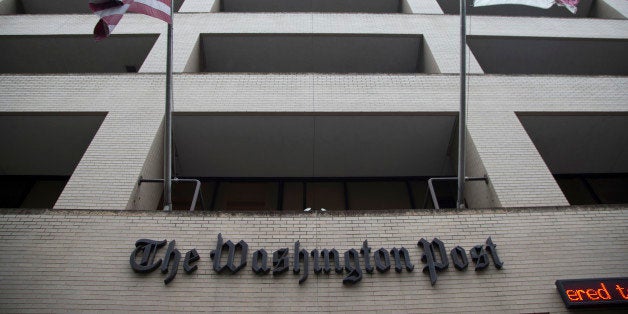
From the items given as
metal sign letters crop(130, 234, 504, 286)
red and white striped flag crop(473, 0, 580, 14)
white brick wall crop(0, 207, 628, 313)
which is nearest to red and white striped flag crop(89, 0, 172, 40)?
white brick wall crop(0, 207, 628, 313)

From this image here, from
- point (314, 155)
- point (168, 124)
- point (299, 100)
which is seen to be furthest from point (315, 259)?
point (299, 100)

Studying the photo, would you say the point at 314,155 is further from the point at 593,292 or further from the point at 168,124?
the point at 593,292

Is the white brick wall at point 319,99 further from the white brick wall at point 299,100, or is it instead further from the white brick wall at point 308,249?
the white brick wall at point 308,249

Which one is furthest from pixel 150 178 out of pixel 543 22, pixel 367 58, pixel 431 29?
pixel 543 22

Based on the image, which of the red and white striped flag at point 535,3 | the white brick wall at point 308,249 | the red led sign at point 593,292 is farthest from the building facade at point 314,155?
the red and white striped flag at point 535,3

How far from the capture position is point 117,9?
7270mm

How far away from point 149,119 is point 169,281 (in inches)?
177

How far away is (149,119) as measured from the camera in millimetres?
10023

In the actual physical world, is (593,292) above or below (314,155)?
below

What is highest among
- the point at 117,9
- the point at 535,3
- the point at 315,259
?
the point at 535,3

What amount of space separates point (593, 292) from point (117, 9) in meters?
8.77

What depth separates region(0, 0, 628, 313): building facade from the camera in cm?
692

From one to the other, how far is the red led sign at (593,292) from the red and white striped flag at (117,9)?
26.1 feet

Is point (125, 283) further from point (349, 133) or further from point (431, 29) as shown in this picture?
point (431, 29)
